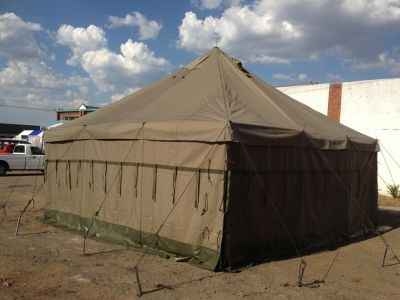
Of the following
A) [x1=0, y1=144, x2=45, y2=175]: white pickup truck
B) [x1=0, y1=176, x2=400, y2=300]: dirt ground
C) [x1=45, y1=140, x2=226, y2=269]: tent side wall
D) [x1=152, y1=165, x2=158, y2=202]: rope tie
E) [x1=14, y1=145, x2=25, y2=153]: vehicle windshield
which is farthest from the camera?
[x1=14, y1=145, x2=25, y2=153]: vehicle windshield

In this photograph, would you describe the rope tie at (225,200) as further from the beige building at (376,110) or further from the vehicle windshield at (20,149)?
the vehicle windshield at (20,149)

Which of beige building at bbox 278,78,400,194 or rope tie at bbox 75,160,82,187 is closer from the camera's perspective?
rope tie at bbox 75,160,82,187

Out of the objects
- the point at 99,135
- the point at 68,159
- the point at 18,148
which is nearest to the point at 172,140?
the point at 99,135

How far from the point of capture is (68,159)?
38.6ft

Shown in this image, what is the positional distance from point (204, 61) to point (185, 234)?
456 centimetres

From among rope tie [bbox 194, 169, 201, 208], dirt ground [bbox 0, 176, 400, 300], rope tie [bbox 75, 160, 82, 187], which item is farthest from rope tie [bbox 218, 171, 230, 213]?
rope tie [bbox 75, 160, 82, 187]

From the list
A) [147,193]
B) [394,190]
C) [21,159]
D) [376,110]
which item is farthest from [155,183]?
[21,159]

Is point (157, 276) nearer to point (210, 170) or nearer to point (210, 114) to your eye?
point (210, 170)

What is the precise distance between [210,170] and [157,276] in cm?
188

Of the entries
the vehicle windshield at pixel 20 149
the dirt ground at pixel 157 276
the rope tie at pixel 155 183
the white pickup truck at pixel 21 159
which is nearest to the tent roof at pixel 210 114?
the rope tie at pixel 155 183

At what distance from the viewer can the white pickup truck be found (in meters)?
27.7

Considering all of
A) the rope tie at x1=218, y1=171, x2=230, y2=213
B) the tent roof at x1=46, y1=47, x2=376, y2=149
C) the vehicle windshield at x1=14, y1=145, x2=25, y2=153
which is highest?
the tent roof at x1=46, y1=47, x2=376, y2=149

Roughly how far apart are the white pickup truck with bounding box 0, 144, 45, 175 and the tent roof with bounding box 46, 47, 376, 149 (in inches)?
655

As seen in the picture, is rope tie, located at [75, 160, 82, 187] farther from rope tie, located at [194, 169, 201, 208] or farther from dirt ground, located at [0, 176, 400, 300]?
rope tie, located at [194, 169, 201, 208]
